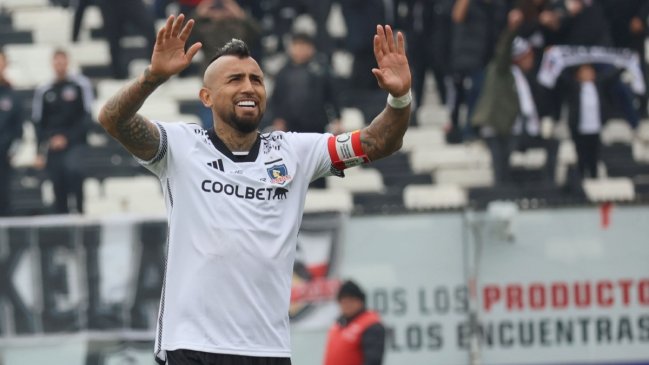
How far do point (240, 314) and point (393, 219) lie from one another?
22.5 ft

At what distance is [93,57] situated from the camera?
18344 mm

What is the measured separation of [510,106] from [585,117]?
2.53ft

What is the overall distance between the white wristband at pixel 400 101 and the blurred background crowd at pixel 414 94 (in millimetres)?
8166

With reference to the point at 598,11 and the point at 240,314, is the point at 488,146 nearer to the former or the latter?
the point at 598,11

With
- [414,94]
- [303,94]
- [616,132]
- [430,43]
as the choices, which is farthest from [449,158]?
[303,94]

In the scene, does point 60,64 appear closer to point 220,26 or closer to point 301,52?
point 220,26

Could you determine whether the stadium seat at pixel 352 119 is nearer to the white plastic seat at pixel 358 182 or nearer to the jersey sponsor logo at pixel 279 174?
the white plastic seat at pixel 358 182

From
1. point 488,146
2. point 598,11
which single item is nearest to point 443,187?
point 488,146

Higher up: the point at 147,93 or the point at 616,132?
the point at 147,93

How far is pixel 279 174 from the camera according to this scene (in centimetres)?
664

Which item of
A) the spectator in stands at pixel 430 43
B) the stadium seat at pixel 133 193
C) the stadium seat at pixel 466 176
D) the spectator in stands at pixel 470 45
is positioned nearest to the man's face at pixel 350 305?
the stadium seat at pixel 133 193

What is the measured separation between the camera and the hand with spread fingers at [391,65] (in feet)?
21.5

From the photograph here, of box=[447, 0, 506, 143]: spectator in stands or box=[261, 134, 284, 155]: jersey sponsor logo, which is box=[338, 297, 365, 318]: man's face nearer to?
box=[261, 134, 284, 155]: jersey sponsor logo

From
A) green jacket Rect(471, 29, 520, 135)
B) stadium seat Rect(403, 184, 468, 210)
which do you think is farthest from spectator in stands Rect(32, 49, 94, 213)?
green jacket Rect(471, 29, 520, 135)
